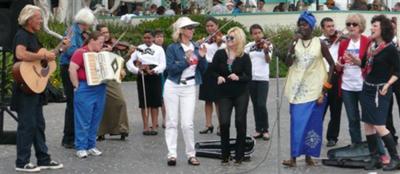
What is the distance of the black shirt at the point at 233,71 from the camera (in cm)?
1085

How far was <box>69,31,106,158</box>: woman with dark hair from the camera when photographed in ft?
37.1

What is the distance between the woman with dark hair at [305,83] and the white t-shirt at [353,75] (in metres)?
0.84

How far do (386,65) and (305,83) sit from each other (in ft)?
Result: 3.33

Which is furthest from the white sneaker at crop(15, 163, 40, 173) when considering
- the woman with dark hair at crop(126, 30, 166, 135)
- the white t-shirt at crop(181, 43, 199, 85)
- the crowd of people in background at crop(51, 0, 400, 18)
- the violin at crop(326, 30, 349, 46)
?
the crowd of people in background at crop(51, 0, 400, 18)

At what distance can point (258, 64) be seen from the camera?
1278 cm

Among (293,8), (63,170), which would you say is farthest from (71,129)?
(293,8)

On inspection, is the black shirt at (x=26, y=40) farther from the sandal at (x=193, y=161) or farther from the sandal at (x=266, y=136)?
the sandal at (x=266, y=136)

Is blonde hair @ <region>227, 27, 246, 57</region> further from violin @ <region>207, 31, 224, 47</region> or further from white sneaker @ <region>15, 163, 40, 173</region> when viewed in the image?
white sneaker @ <region>15, 163, 40, 173</region>

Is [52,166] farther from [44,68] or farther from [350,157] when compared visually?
[350,157]

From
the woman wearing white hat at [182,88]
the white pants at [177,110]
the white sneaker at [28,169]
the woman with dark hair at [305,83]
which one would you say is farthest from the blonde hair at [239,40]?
the white sneaker at [28,169]

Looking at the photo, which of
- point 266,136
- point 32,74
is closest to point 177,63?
point 32,74

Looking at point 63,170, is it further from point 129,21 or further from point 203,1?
point 203,1

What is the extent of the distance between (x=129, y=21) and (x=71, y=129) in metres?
14.5

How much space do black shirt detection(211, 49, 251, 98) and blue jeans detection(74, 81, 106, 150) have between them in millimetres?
1638
